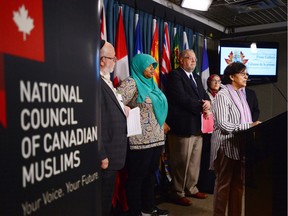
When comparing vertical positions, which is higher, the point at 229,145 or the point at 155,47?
the point at 155,47

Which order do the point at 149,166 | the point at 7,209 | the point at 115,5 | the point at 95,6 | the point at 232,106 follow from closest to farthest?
1. the point at 7,209
2. the point at 95,6
3. the point at 232,106
4. the point at 149,166
5. the point at 115,5

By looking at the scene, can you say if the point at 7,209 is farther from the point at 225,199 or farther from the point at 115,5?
the point at 115,5

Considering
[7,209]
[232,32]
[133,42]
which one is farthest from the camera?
[232,32]

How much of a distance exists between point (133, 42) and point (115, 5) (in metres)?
0.36

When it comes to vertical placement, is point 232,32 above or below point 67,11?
above

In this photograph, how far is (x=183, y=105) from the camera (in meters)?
2.68

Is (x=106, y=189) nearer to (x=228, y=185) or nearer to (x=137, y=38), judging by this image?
(x=228, y=185)

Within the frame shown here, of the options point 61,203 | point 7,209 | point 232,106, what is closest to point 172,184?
point 232,106

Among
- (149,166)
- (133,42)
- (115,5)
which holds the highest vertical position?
(115,5)

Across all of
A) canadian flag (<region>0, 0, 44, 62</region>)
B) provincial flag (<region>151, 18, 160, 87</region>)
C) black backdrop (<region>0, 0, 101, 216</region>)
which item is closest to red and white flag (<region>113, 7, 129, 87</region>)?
provincial flag (<region>151, 18, 160, 87</region>)

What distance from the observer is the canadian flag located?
63cm

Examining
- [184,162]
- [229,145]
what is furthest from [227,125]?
[184,162]

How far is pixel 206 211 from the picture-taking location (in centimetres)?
255

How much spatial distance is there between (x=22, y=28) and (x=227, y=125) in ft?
4.58
